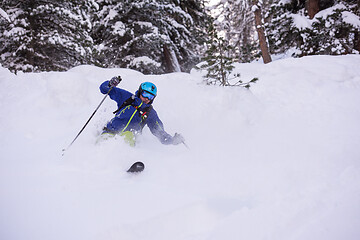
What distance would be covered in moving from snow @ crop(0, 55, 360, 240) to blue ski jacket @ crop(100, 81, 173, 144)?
346 millimetres

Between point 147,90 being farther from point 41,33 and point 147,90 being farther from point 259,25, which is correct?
point 259,25

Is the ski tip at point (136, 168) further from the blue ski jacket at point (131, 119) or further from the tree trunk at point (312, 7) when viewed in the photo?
the tree trunk at point (312, 7)

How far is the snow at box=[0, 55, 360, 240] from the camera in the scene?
226 cm

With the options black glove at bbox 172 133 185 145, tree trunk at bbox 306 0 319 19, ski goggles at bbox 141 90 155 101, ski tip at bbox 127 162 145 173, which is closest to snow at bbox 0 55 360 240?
ski tip at bbox 127 162 145 173

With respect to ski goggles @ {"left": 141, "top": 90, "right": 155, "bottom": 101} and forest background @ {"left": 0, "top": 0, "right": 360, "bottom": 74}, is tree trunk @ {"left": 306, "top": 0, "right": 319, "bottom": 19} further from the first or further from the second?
ski goggles @ {"left": 141, "top": 90, "right": 155, "bottom": 101}

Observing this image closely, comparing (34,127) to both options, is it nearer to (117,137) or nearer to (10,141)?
(10,141)

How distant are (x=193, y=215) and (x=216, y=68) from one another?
3945 millimetres

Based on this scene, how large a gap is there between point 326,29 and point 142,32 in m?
8.15

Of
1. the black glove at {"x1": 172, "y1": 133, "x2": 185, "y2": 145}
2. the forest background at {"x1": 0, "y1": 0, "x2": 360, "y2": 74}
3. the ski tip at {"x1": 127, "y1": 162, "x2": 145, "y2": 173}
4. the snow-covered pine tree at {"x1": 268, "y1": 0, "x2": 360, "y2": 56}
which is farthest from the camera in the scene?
the forest background at {"x1": 0, "y1": 0, "x2": 360, "y2": 74}

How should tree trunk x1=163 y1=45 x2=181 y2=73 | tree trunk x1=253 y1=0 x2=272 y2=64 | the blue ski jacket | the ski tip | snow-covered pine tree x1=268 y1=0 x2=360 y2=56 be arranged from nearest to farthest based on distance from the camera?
the ski tip → the blue ski jacket → snow-covered pine tree x1=268 y1=0 x2=360 y2=56 → tree trunk x1=253 y1=0 x2=272 y2=64 → tree trunk x1=163 y1=45 x2=181 y2=73

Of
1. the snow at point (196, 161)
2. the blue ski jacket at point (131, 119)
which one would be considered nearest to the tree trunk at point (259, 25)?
the snow at point (196, 161)

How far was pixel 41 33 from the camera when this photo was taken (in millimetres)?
8023

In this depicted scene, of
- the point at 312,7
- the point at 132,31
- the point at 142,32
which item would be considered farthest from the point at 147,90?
the point at 312,7

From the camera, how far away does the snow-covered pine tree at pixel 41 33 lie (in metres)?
7.63
